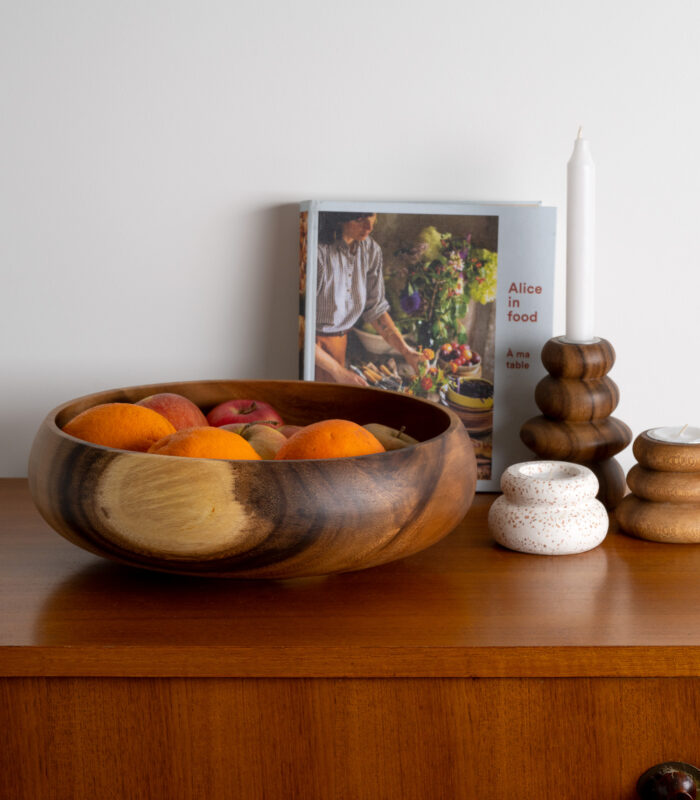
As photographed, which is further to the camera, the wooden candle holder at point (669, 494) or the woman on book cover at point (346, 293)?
the woman on book cover at point (346, 293)

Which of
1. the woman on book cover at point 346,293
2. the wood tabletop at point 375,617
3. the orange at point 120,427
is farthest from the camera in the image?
the woman on book cover at point 346,293

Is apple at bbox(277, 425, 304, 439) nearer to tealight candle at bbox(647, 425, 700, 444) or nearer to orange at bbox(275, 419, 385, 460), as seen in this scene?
orange at bbox(275, 419, 385, 460)

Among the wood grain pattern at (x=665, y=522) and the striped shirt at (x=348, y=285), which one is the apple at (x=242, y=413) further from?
the wood grain pattern at (x=665, y=522)

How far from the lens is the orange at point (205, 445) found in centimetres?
66

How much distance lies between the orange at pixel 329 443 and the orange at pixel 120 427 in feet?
0.35

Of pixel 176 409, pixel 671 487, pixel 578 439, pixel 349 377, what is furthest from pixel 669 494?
pixel 176 409

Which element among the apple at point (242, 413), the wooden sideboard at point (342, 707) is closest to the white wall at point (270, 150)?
the apple at point (242, 413)

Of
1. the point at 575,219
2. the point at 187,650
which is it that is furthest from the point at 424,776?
the point at 575,219

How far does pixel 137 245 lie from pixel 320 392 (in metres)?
0.28

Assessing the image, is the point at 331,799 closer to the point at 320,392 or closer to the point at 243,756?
the point at 243,756

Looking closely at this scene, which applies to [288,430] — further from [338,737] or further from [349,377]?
[338,737]

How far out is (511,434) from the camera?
0.96 metres

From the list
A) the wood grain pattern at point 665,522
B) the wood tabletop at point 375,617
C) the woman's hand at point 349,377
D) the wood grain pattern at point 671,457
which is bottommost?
the wood tabletop at point 375,617

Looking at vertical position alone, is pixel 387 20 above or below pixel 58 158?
above
